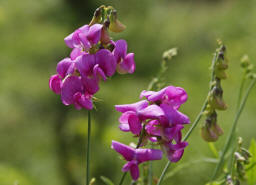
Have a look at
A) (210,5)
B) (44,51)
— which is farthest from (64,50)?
(210,5)

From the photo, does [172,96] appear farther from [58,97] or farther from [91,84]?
[58,97]

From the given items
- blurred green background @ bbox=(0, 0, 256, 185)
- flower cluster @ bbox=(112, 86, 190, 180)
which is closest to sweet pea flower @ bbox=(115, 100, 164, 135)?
flower cluster @ bbox=(112, 86, 190, 180)

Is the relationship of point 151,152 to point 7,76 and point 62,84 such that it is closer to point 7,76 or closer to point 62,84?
point 62,84

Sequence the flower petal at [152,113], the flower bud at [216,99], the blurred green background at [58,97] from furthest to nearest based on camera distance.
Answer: the blurred green background at [58,97] → the flower bud at [216,99] → the flower petal at [152,113]

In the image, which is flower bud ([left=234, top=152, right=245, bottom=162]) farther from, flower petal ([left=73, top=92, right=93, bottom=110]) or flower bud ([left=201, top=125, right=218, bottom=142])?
flower petal ([left=73, top=92, right=93, bottom=110])

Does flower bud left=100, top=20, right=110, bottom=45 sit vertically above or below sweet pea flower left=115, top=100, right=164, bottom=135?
above

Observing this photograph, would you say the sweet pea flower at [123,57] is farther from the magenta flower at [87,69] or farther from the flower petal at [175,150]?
the flower petal at [175,150]

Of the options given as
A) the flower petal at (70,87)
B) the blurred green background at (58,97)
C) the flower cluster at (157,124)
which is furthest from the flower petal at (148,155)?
the blurred green background at (58,97)

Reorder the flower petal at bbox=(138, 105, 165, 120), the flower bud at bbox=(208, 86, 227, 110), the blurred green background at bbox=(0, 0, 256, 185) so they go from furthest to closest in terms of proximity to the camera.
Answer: the blurred green background at bbox=(0, 0, 256, 185) < the flower bud at bbox=(208, 86, 227, 110) < the flower petal at bbox=(138, 105, 165, 120)
